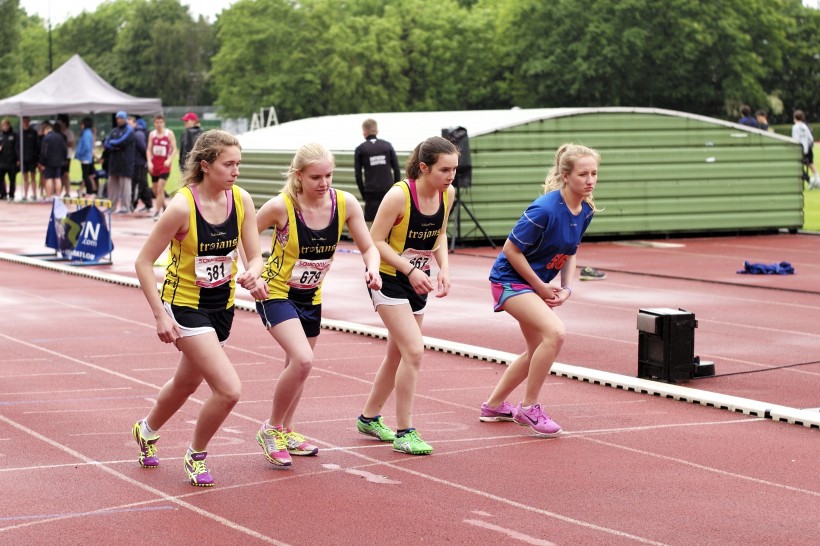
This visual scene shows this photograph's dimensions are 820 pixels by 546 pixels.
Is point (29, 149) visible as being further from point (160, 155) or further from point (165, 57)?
point (165, 57)

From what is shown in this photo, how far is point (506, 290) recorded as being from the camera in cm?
826

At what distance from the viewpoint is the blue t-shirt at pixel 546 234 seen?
812cm

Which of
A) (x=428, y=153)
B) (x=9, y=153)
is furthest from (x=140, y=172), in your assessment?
(x=428, y=153)

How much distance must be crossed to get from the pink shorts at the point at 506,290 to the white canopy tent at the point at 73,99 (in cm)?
2602

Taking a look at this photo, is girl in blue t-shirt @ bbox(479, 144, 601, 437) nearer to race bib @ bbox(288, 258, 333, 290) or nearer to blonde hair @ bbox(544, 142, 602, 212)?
blonde hair @ bbox(544, 142, 602, 212)

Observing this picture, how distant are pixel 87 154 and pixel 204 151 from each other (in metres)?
24.4

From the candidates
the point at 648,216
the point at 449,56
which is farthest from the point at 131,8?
the point at 648,216

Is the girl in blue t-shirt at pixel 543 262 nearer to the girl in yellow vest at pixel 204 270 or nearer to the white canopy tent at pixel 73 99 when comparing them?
the girl in yellow vest at pixel 204 270

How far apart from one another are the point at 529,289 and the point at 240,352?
3.80m

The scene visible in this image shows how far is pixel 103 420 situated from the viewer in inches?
336

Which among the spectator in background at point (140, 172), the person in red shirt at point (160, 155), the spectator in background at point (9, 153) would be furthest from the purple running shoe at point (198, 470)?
the spectator in background at point (9, 153)

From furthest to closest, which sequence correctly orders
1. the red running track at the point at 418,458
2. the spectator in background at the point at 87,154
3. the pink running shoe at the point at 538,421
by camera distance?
the spectator in background at the point at 87,154 → the pink running shoe at the point at 538,421 → the red running track at the point at 418,458

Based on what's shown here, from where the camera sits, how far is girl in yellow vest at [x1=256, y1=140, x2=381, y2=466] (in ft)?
23.7

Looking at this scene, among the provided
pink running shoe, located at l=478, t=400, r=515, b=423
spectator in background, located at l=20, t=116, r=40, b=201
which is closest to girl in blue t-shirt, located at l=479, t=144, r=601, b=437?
pink running shoe, located at l=478, t=400, r=515, b=423
